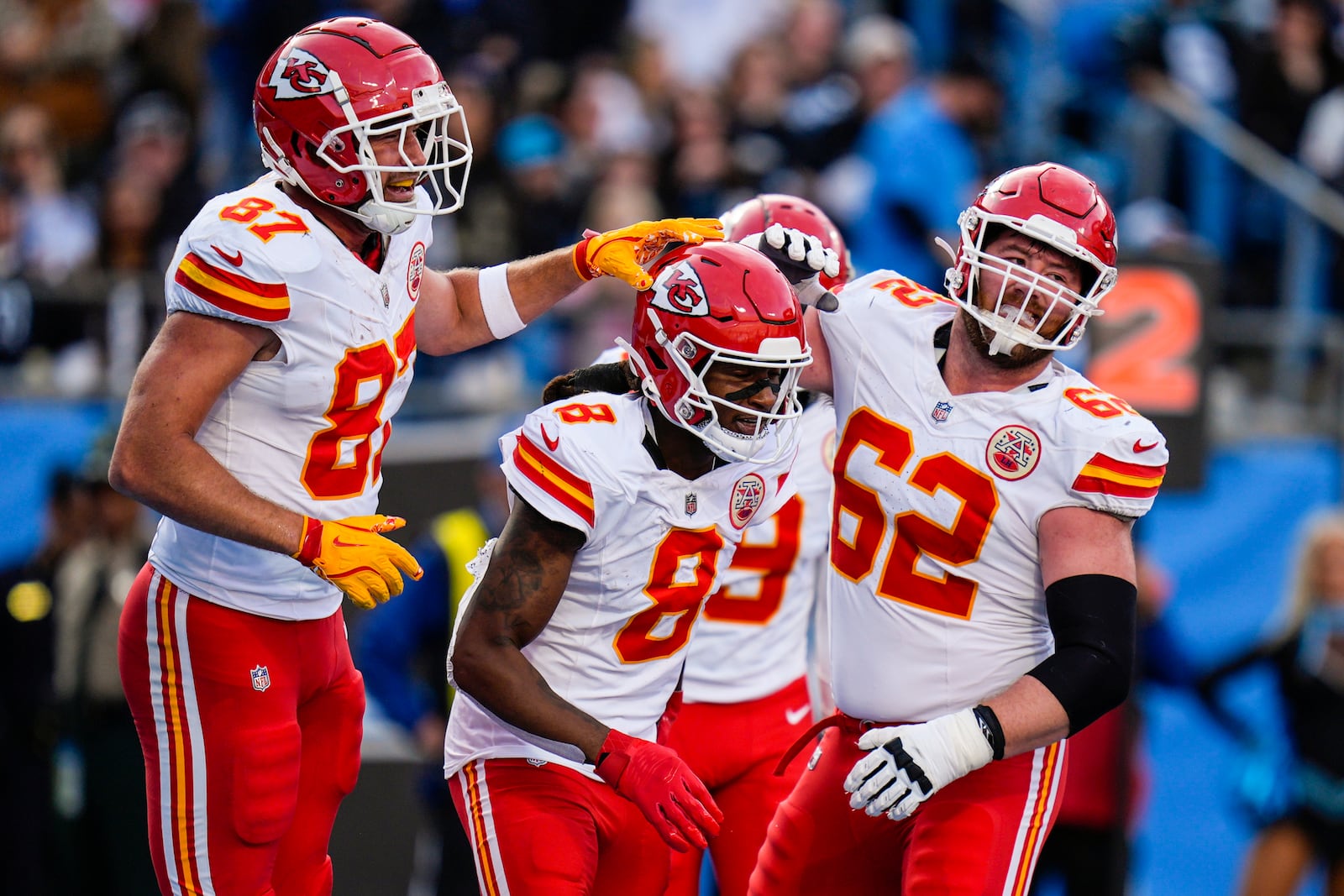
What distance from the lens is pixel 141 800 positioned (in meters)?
6.84

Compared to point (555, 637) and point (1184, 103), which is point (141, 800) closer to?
point (555, 637)

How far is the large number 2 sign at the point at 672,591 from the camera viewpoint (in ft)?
12.1

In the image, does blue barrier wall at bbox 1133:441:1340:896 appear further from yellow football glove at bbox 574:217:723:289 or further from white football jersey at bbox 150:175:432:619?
white football jersey at bbox 150:175:432:619

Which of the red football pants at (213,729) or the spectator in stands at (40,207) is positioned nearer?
the red football pants at (213,729)

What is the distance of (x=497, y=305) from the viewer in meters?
4.30

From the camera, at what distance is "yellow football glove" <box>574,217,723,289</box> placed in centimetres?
405

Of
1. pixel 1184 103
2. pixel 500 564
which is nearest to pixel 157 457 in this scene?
pixel 500 564

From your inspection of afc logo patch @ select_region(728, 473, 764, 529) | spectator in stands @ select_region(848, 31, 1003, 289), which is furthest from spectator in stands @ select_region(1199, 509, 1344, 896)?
afc logo patch @ select_region(728, 473, 764, 529)

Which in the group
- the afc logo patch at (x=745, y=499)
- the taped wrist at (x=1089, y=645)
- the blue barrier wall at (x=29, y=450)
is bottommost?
the blue barrier wall at (x=29, y=450)

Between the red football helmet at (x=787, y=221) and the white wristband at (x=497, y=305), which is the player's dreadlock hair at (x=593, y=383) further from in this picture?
the red football helmet at (x=787, y=221)

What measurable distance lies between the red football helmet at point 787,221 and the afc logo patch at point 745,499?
1.07m

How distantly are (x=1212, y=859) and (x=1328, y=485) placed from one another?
191 centimetres

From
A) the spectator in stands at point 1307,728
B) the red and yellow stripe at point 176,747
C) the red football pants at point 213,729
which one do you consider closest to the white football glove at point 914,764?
the red football pants at point 213,729

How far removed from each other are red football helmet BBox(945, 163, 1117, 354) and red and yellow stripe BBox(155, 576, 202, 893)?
1838 mm
